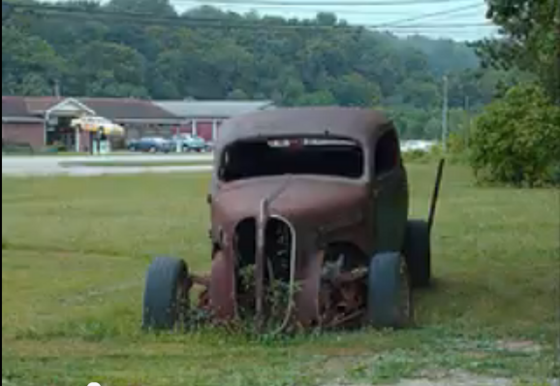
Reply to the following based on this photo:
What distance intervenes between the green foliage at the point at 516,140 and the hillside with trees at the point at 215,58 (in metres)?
1.49

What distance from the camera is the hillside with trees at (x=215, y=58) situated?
4438 mm

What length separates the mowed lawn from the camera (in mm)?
6969

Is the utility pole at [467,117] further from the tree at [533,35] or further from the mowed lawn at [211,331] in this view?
the tree at [533,35]

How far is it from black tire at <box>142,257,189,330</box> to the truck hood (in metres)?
0.63

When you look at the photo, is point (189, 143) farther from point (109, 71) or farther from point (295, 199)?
point (109, 71)

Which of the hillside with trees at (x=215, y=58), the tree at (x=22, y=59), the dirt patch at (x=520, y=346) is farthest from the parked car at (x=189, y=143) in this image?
the tree at (x=22, y=59)

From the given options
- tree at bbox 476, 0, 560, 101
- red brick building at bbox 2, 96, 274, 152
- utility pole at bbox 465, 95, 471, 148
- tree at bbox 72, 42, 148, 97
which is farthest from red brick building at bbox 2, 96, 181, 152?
utility pole at bbox 465, 95, 471, 148

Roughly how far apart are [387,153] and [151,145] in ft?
45.4

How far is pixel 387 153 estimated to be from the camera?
10.8 metres

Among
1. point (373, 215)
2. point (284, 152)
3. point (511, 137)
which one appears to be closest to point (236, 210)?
point (373, 215)

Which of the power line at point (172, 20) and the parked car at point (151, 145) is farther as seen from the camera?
the parked car at point (151, 145)

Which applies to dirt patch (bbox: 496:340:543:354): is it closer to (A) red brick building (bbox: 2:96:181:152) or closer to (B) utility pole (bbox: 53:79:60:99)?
(A) red brick building (bbox: 2:96:181:152)

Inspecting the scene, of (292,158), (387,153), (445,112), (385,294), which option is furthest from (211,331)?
(445,112)

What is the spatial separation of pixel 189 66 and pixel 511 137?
20556 mm
